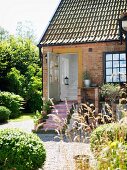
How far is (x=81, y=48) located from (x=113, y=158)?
544 inches

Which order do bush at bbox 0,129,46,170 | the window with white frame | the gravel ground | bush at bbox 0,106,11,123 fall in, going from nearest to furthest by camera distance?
the gravel ground → bush at bbox 0,129,46,170 → the window with white frame → bush at bbox 0,106,11,123

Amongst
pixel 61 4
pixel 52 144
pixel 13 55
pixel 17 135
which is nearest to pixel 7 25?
pixel 13 55

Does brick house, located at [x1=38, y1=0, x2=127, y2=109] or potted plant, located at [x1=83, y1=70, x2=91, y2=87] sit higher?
brick house, located at [x1=38, y1=0, x2=127, y2=109]

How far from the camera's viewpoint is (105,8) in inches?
783

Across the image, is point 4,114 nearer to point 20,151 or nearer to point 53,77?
point 53,77

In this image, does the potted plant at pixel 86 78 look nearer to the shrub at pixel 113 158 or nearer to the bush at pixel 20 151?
the bush at pixel 20 151

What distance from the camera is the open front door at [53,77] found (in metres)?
18.5

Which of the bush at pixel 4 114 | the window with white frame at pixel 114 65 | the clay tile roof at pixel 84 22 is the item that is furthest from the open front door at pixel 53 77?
the bush at pixel 4 114

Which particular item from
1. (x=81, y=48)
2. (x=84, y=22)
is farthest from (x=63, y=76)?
(x=84, y=22)

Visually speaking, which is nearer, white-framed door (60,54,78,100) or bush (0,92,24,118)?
white-framed door (60,54,78,100)

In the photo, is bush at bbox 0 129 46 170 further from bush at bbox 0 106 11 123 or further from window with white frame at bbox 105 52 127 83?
bush at bbox 0 106 11 123

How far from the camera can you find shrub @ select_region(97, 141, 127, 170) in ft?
15.1

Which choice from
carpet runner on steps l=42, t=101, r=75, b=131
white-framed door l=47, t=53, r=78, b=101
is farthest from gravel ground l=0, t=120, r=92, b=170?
white-framed door l=47, t=53, r=78, b=101

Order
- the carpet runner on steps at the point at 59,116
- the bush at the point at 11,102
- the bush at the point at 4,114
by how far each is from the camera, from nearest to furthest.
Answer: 1. the carpet runner on steps at the point at 59,116
2. the bush at the point at 4,114
3. the bush at the point at 11,102
